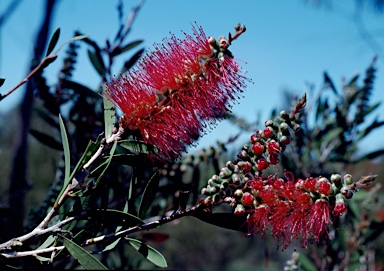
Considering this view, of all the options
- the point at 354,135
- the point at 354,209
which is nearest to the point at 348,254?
the point at 354,209

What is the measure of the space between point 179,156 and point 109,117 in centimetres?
18

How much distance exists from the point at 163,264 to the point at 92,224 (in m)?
0.21

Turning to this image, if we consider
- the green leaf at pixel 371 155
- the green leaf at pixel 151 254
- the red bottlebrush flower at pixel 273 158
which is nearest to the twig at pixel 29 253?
the green leaf at pixel 151 254

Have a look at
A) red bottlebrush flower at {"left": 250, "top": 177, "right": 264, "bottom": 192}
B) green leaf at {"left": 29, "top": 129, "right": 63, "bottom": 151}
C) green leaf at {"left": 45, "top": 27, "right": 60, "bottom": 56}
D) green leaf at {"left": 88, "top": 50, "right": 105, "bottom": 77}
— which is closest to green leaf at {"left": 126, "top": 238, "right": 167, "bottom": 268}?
red bottlebrush flower at {"left": 250, "top": 177, "right": 264, "bottom": 192}

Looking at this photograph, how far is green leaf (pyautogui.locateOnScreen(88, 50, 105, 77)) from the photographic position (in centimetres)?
165

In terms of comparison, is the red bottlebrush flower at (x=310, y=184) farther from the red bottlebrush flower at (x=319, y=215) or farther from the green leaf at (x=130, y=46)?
the green leaf at (x=130, y=46)

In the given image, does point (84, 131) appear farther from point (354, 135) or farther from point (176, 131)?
point (354, 135)

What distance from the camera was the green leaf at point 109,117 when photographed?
3.24ft

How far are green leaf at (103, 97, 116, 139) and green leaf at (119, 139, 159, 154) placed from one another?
37 mm

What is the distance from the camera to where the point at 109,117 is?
102 cm

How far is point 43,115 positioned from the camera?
5.82 ft

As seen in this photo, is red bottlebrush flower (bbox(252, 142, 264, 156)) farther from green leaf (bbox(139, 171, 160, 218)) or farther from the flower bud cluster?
green leaf (bbox(139, 171, 160, 218))

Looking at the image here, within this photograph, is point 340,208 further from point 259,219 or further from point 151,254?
point 151,254

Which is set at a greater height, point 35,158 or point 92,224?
point 35,158
